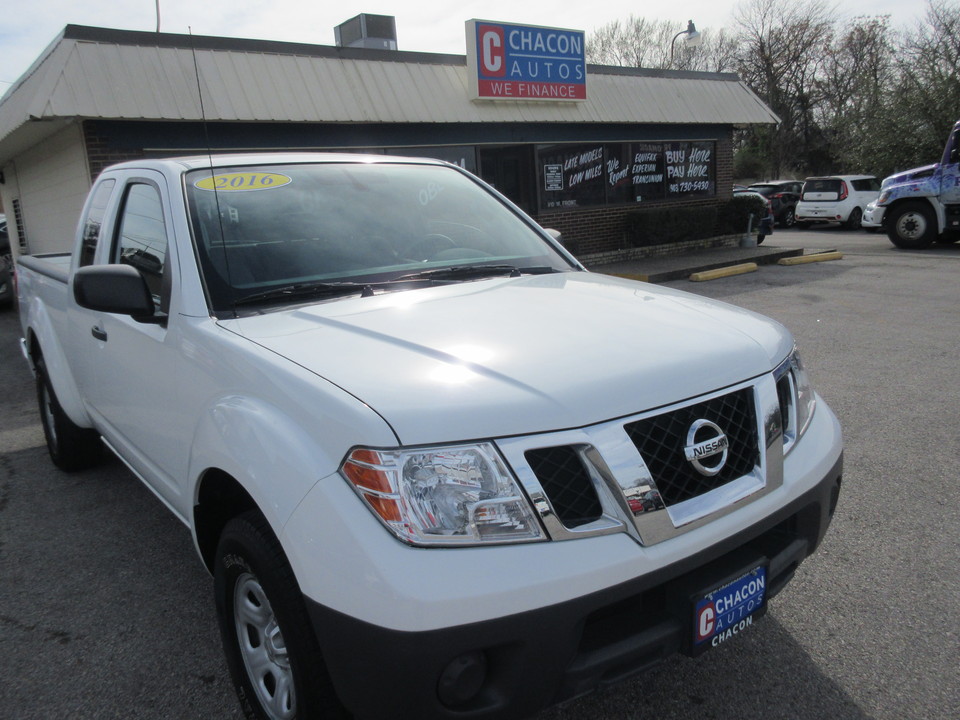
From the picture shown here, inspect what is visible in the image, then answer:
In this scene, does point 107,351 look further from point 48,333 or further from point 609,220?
point 609,220

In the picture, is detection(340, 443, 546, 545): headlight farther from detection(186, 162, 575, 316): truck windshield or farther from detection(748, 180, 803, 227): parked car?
detection(748, 180, 803, 227): parked car

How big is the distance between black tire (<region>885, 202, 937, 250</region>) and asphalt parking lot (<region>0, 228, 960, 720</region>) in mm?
12006

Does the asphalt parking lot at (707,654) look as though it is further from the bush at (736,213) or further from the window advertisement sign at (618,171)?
the bush at (736,213)

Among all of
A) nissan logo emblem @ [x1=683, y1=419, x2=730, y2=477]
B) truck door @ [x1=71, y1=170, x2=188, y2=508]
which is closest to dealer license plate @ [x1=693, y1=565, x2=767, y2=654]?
nissan logo emblem @ [x1=683, y1=419, x2=730, y2=477]

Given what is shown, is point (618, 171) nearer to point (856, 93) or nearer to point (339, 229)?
point (339, 229)

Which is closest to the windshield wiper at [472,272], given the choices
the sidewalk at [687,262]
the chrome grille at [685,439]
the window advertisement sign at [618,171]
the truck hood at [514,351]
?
the truck hood at [514,351]

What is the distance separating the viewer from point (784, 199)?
25.2 meters

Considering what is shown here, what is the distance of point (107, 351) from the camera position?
134 inches

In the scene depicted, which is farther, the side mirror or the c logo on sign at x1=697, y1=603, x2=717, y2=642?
the side mirror

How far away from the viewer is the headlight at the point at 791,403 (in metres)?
2.35

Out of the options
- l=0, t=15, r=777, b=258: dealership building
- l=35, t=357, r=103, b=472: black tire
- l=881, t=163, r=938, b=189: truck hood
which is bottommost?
l=35, t=357, r=103, b=472: black tire

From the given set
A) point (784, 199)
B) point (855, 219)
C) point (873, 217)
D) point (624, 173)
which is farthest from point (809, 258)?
point (784, 199)

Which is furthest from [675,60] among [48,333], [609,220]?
[48,333]

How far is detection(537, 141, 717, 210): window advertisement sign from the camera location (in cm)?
1452
